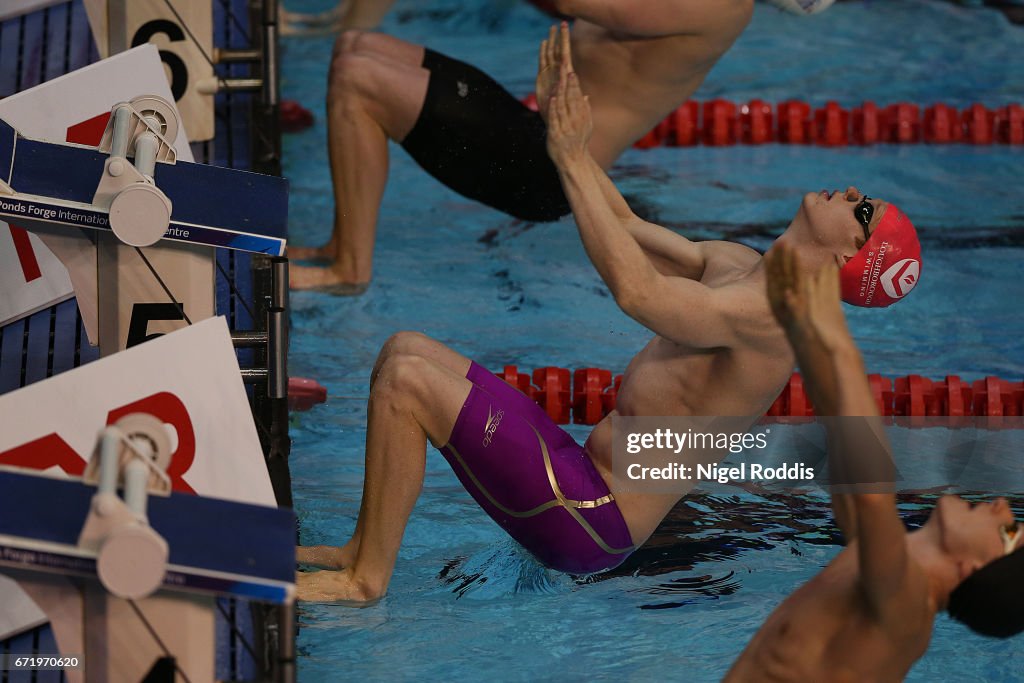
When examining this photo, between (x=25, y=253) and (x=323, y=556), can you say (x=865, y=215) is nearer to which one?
(x=323, y=556)

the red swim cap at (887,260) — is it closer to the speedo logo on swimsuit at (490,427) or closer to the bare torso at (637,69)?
the speedo logo on swimsuit at (490,427)

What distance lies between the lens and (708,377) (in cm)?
260

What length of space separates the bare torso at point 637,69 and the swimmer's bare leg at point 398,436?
4.05 feet

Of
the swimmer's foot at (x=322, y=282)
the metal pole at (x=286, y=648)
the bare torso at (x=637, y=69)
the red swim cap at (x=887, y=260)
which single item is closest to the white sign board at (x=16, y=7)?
the swimmer's foot at (x=322, y=282)

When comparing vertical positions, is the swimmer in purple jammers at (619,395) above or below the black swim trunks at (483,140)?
below

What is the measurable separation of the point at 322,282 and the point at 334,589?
4.97 feet

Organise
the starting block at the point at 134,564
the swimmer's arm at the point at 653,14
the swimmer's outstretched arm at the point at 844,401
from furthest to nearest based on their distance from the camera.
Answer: the swimmer's arm at the point at 653,14 → the swimmer's outstretched arm at the point at 844,401 → the starting block at the point at 134,564

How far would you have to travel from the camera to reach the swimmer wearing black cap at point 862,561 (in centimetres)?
174

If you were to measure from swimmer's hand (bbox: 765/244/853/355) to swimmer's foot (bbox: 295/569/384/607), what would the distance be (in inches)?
49.1

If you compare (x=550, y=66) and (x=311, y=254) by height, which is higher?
(x=550, y=66)

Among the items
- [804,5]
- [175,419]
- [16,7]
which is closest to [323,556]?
[175,419]

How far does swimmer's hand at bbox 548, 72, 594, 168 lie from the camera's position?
251cm

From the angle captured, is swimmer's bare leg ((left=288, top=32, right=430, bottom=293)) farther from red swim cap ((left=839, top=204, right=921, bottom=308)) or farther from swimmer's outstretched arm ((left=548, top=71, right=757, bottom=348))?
red swim cap ((left=839, top=204, right=921, bottom=308))

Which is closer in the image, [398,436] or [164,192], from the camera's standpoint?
[164,192]
